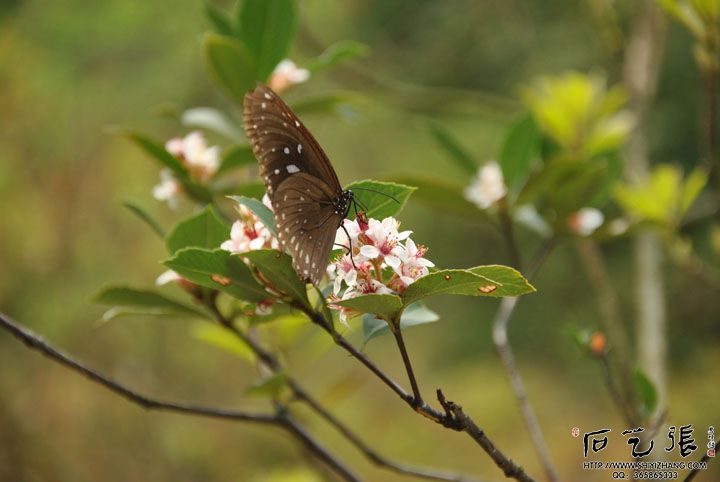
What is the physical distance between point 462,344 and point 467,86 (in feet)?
3.56

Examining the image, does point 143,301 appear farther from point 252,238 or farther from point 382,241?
point 382,241

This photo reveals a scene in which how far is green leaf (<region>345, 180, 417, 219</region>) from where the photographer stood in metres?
Result: 0.63

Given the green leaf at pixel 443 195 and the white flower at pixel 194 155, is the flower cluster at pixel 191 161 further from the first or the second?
the green leaf at pixel 443 195

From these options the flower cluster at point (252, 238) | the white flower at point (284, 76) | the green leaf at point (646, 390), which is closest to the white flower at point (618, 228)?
the green leaf at point (646, 390)

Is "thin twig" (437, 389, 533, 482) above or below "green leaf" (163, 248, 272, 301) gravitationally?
below

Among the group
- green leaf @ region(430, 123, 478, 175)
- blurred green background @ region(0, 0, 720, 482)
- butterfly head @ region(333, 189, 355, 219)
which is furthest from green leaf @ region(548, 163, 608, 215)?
blurred green background @ region(0, 0, 720, 482)

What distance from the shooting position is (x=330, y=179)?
2.31ft

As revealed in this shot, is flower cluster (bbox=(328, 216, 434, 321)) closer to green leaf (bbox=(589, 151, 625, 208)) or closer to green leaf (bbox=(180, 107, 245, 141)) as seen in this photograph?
green leaf (bbox=(180, 107, 245, 141))

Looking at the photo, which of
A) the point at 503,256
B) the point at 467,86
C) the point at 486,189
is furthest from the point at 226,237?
the point at 467,86

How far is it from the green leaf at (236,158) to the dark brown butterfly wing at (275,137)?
21 cm

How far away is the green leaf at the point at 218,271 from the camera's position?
1.99 ft

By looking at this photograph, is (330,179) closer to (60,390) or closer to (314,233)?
(314,233)

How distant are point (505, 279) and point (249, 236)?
0.83 ft

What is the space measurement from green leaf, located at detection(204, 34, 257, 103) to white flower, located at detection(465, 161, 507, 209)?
35cm
